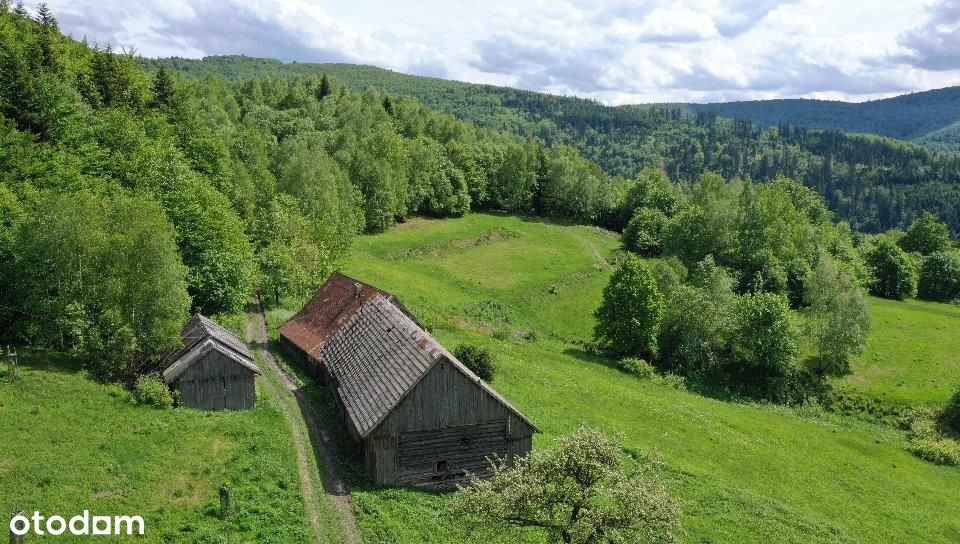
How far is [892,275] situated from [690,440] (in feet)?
263

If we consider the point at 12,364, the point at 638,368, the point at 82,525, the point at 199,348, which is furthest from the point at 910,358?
the point at 12,364

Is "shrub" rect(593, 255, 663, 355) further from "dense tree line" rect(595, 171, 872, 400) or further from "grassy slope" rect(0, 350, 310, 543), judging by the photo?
"grassy slope" rect(0, 350, 310, 543)

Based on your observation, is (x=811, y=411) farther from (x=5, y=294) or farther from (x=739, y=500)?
(x=5, y=294)

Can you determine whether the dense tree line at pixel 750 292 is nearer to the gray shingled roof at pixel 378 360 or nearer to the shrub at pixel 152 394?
the gray shingled roof at pixel 378 360

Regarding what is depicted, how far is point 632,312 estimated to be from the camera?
64688 mm

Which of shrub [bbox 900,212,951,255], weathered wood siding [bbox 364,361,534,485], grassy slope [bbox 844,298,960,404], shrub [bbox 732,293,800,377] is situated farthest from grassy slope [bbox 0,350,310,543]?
shrub [bbox 900,212,951,255]

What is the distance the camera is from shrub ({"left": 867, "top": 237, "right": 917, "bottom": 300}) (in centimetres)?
10350

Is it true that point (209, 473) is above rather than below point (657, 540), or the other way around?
below

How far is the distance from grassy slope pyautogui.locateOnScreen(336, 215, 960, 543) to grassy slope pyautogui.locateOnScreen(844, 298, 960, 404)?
8616mm

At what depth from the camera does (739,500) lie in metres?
34.5

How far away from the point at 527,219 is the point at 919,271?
220 feet

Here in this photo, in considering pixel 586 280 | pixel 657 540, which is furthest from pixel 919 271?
pixel 657 540

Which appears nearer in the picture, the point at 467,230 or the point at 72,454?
the point at 72,454

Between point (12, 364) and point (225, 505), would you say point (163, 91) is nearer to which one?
point (12, 364)
